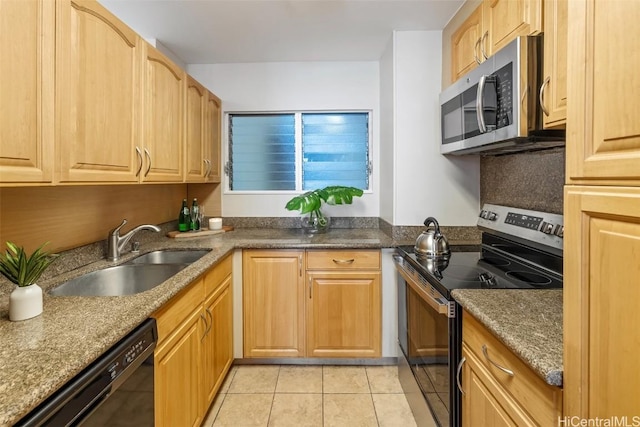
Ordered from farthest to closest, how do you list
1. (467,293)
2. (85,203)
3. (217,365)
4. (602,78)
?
(217,365) < (85,203) < (467,293) < (602,78)

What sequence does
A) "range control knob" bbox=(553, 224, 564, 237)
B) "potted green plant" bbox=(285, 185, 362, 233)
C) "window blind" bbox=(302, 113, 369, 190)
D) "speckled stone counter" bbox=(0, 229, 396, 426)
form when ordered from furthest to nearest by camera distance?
"window blind" bbox=(302, 113, 369, 190) → "potted green plant" bbox=(285, 185, 362, 233) → "range control knob" bbox=(553, 224, 564, 237) → "speckled stone counter" bbox=(0, 229, 396, 426)

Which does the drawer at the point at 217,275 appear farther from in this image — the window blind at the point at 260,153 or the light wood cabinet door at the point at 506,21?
the light wood cabinet door at the point at 506,21

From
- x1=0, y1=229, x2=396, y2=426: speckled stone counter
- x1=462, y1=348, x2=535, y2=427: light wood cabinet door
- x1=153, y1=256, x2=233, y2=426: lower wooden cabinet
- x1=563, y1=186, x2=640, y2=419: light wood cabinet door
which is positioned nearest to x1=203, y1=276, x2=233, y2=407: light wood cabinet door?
x1=153, y1=256, x2=233, y2=426: lower wooden cabinet

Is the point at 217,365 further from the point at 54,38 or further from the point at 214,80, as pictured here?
the point at 214,80

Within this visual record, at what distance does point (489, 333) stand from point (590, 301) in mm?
497

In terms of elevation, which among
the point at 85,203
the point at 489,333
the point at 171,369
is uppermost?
the point at 85,203

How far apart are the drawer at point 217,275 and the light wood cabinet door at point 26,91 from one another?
0.93m

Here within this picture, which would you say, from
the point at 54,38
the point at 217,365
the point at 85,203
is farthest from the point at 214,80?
the point at 217,365

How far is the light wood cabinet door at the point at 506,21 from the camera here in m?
1.40

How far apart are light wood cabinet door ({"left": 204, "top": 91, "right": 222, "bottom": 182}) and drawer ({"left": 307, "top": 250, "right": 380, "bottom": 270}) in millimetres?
1111

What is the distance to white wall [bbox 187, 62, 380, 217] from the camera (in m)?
3.01

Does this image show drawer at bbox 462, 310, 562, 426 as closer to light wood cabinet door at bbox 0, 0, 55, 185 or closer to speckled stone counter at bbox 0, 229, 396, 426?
speckled stone counter at bbox 0, 229, 396, 426

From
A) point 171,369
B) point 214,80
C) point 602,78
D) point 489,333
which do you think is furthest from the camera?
point 214,80

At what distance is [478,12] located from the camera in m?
1.87
